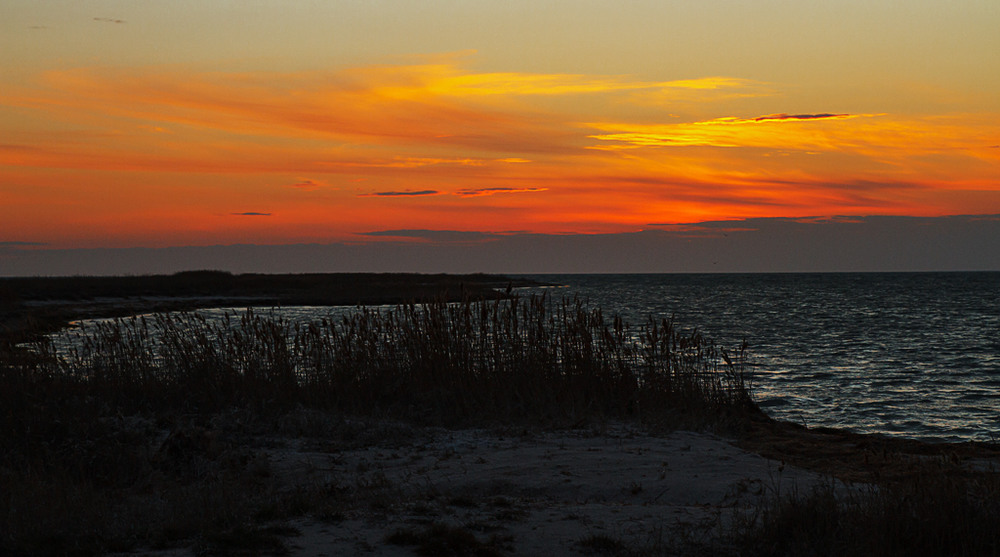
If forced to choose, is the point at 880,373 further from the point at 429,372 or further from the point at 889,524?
the point at 889,524

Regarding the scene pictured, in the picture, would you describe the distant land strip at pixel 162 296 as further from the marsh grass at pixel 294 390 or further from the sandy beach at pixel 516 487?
the sandy beach at pixel 516 487

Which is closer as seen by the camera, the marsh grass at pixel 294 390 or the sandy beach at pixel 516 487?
the sandy beach at pixel 516 487

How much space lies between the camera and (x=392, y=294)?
6762 centimetres

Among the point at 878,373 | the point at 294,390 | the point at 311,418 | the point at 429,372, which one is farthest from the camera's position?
the point at 878,373

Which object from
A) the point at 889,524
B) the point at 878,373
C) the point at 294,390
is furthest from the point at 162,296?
the point at 889,524

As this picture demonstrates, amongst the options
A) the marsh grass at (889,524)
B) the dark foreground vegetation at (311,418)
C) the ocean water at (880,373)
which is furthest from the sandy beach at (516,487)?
the ocean water at (880,373)

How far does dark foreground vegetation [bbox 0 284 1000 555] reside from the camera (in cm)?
549

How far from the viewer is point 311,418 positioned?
33.4ft

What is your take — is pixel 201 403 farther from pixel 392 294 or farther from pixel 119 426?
pixel 392 294

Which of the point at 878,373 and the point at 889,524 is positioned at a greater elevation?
the point at 889,524

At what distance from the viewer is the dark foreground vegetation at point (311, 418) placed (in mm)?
5488

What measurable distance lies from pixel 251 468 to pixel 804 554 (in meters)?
5.40

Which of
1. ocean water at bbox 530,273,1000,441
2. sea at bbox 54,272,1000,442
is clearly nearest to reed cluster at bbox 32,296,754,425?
sea at bbox 54,272,1000,442

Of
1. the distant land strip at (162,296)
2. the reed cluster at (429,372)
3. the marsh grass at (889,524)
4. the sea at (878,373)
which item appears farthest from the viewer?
the distant land strip at (162,296)
